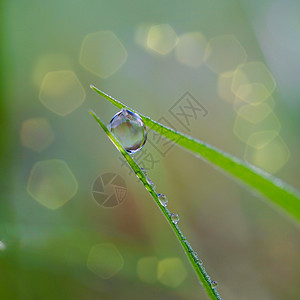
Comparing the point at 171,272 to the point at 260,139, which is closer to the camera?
the point at 171,272

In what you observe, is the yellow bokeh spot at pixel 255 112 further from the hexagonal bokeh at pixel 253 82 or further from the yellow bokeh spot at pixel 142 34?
the yellow bokeh spot at pixel 142 34

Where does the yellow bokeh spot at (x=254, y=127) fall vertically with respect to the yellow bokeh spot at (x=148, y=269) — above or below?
above

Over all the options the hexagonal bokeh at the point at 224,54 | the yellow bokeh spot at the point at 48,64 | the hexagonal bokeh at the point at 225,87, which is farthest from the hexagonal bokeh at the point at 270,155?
the yellow bokeh spot at the point at 48,64

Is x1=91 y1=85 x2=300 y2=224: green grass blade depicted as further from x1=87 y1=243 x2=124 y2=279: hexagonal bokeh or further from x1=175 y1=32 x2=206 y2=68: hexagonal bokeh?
x1=175 y1=32 x2=206 y2=68: hexagonal bokeh

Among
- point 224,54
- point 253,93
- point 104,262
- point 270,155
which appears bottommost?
point 104,262

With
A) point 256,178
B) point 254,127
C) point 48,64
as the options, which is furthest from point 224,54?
point 256,178

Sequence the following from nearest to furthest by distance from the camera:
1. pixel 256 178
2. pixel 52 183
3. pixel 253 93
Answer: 1. pixel 256 178
2. pixel 52 183
3. pixel 253 93

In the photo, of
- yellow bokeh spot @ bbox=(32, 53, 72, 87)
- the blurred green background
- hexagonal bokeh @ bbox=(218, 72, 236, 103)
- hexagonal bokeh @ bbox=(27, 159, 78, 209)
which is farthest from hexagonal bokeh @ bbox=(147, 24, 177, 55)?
hexagonal bokeh @ bbox=(27, 159, 78, 209)

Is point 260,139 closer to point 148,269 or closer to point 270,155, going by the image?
point 270,155
